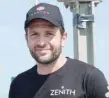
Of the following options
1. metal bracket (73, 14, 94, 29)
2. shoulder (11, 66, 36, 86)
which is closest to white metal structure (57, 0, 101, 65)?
metal bracket (73, 14, 94, 29)

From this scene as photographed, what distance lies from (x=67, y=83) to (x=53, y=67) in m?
0.17

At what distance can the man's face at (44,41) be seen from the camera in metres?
4.12

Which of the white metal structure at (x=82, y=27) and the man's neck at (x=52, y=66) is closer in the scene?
the man's neck at (x=52, y=66)

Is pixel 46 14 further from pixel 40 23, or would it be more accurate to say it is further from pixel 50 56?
pixel 50 56

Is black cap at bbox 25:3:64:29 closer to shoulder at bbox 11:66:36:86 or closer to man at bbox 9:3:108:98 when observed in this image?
man at bbox 9:3:108:98

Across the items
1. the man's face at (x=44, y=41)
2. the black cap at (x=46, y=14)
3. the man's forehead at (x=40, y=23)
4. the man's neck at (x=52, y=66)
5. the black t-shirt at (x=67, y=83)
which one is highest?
the black cap at (x=46, y=14)

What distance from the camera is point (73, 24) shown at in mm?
23453

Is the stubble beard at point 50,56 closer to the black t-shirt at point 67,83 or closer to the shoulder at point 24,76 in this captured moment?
the black t-shirt at point 67,83

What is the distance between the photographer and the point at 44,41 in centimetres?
413

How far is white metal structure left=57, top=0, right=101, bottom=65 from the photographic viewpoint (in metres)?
23.7

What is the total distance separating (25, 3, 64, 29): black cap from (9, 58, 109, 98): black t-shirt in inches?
14.8

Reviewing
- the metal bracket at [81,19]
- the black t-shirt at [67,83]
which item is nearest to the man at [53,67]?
the black t-shirt at [67,83]

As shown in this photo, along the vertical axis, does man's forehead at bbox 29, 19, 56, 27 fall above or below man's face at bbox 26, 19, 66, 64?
above

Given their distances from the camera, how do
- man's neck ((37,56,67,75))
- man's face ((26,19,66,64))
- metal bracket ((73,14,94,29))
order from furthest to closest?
metal bracket ((73,14,94,29)) < man's neck ((37,56,67,75)) < man's face ((26,19,66,64))
